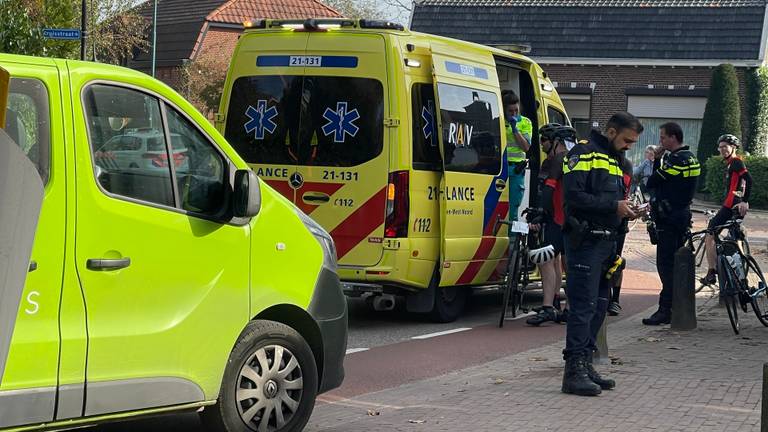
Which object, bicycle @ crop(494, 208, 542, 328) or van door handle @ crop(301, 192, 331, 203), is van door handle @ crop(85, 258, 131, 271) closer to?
van door handle @ crop(301, 192, 331, 203)

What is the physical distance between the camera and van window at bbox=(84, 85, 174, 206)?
205 inches

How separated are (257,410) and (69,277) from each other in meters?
1.36

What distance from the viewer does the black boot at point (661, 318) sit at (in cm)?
1138

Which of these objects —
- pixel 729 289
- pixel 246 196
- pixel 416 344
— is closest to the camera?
pixel 246 196

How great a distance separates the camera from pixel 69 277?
197 inches

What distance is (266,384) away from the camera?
601 cm

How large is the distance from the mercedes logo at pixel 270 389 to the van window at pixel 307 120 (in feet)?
15.2

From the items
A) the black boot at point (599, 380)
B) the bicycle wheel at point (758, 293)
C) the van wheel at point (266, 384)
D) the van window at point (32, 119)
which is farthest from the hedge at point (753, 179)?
the van window at point (32, 119)

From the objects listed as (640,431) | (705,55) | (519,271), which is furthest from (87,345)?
(705,55)

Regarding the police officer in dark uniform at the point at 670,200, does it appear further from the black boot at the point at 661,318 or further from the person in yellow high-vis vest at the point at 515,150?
the person in yellow high-vis vest at the point at 515,150

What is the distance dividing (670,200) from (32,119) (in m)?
7.47

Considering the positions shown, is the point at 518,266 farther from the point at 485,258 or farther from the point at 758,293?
the point at 758,293

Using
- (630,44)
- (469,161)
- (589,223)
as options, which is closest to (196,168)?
(589,223)

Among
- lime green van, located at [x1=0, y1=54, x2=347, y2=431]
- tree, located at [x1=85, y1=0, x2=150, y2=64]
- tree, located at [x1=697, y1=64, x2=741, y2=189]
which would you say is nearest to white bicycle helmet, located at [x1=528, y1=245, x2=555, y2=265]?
lime green van, located at [x1=0, y1=54, x2=347, y2=431]
